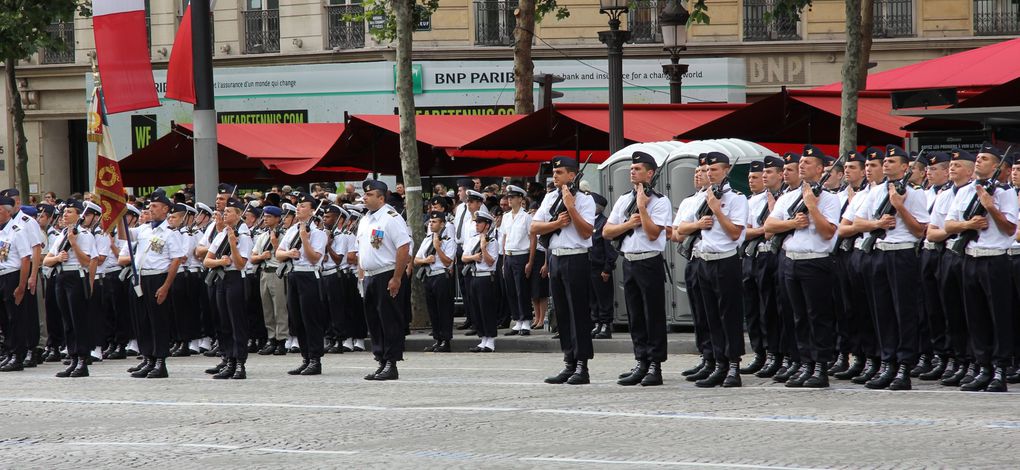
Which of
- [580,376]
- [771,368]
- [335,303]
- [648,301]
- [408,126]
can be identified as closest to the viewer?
[648,301]

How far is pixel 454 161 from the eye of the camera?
87.6 feet

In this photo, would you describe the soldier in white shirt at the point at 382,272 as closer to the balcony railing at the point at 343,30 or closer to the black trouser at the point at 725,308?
the black trouser at the point at 725,308

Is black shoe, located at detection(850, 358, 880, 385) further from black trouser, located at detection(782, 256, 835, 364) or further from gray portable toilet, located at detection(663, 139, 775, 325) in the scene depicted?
gray portable toilet, located at detection(663, 139, 775, 325)

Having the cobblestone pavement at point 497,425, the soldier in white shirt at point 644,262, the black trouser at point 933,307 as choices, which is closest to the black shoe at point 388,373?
the cobblestone pavement at point 497,425

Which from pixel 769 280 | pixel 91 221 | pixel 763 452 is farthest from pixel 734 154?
pixel 763 452

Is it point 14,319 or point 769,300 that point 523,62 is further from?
point 769,300

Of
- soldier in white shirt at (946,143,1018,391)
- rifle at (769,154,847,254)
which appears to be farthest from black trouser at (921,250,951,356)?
rifle at (769,154,847,254)

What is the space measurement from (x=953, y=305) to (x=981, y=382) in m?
0.77

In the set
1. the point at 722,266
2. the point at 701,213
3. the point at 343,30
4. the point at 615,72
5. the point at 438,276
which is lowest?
the point at 438,276

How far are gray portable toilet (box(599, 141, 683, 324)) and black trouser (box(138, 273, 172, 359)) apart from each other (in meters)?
5.96

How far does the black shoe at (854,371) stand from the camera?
13.7 m

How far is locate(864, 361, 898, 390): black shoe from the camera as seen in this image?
1278 cm

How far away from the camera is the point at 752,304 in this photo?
559 inches

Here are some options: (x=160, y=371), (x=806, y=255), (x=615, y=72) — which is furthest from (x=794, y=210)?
(x=615, y=72)
